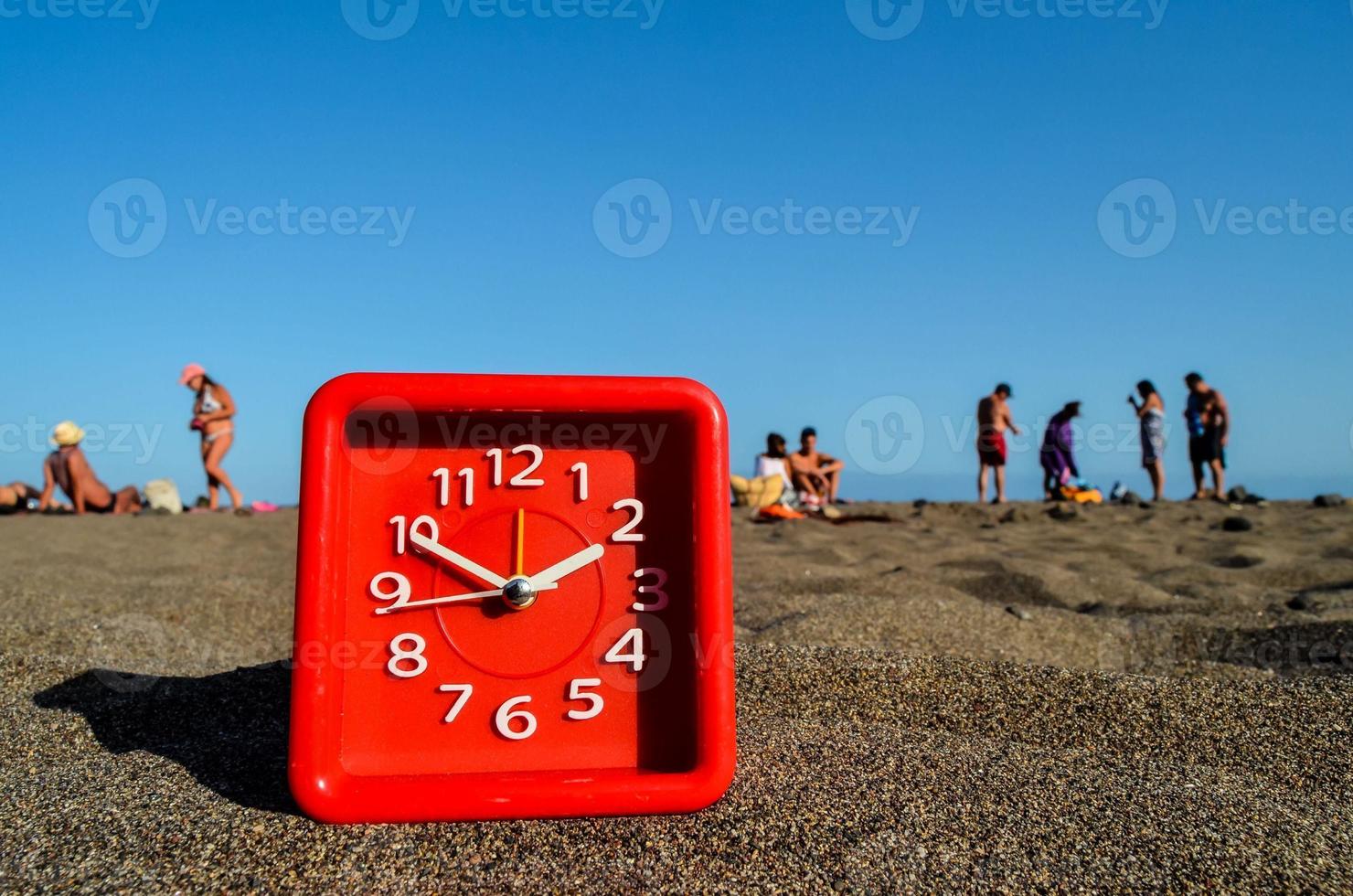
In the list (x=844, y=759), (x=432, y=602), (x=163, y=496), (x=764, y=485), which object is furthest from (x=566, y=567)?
(x=163, y=496)

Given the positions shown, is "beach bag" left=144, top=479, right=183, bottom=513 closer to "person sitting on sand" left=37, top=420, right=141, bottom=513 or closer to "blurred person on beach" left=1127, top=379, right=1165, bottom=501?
"person sitting on sand" left=37, top=420, right=141, bottom=513

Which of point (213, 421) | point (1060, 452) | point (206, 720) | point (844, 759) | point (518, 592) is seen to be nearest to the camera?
point (518, 592)

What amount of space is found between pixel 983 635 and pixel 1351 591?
6.66 ft

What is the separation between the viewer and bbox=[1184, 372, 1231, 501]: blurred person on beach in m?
10.3

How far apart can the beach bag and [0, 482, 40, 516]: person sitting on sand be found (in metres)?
1.20

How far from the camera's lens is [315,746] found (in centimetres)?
158

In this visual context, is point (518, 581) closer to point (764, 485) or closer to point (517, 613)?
point (517, 613)

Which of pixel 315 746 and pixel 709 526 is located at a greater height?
pixel 709 526

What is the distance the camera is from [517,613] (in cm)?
173

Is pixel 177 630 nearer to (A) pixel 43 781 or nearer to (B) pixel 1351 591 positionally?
(A) pixel 43 781

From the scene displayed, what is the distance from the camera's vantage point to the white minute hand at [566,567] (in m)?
1.71

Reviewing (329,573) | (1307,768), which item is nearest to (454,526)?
(329,573)

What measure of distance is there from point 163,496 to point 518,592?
10.5 metres

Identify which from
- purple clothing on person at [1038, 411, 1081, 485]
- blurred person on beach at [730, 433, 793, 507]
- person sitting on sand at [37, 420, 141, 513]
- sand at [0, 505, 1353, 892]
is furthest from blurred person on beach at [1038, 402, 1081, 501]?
person sitting on sand at [37, 420, 141, 513]
